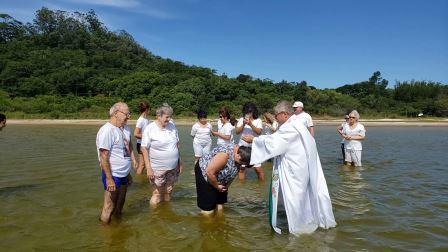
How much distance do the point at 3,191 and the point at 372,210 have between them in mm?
7722

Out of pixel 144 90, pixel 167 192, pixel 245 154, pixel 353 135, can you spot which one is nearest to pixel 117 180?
pixel 167 192

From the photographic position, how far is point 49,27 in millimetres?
104750

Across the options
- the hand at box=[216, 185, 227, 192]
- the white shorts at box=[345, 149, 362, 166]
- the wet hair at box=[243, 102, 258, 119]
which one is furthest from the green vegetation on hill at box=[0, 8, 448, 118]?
the hand at box=[216, 185, 227, 192]

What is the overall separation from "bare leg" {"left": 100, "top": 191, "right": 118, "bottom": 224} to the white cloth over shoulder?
87.6 inches

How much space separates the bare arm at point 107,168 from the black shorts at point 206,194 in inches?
48.1

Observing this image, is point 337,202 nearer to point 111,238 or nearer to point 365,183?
point 365,183

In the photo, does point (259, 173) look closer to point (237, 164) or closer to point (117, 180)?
point (237, 164)

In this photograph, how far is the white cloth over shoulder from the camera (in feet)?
16.6

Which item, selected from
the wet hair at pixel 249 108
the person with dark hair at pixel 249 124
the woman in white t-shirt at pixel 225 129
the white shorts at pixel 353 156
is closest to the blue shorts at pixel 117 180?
the person with dark hair at pixel 249 124

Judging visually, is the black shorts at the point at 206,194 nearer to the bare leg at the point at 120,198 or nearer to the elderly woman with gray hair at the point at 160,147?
the elderly woman with gray hair at the point at 160,147

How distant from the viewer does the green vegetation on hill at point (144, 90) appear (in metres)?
55.6

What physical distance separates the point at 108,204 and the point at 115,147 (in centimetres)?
93

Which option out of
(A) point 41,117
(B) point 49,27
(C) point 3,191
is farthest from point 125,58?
(C) point 3,191

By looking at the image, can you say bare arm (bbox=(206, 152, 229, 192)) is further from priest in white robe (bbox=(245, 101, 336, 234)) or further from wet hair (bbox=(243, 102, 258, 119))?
wet hair (bbox=(243, 102, 258, 119))
